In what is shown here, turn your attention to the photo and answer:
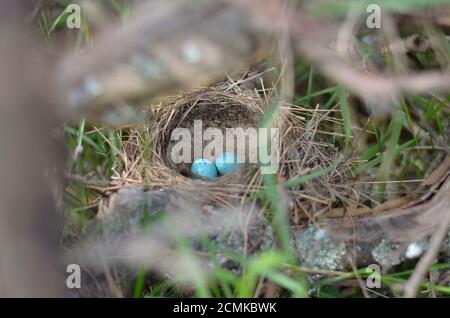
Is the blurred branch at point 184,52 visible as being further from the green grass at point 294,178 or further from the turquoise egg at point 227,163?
the turquoise egg at point 227,163

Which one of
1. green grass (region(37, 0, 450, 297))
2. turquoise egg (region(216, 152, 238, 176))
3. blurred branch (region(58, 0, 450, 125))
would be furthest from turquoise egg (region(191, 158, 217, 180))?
blurred branch (region(58, 0, 450, 125))

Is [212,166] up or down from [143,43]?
down

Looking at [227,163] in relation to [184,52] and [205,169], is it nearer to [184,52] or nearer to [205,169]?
[205,169]

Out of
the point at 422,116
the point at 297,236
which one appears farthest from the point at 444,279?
the point at 422,116

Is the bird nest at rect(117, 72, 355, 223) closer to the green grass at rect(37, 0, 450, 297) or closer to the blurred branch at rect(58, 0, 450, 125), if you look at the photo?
the green grass at rect(37, 0, 450, 297)

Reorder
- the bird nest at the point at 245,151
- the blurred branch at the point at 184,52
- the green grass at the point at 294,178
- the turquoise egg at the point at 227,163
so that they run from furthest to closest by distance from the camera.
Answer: the turquoise egg at the point at 227,163 < the bird nest at the point at 245,151 < the green grass at the point at 294,178 < the blurred branch at the point at 184,52

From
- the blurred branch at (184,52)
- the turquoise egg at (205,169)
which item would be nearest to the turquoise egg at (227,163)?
the turquoise egg at (205,169)

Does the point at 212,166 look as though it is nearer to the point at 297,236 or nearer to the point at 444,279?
the point at 297,236
